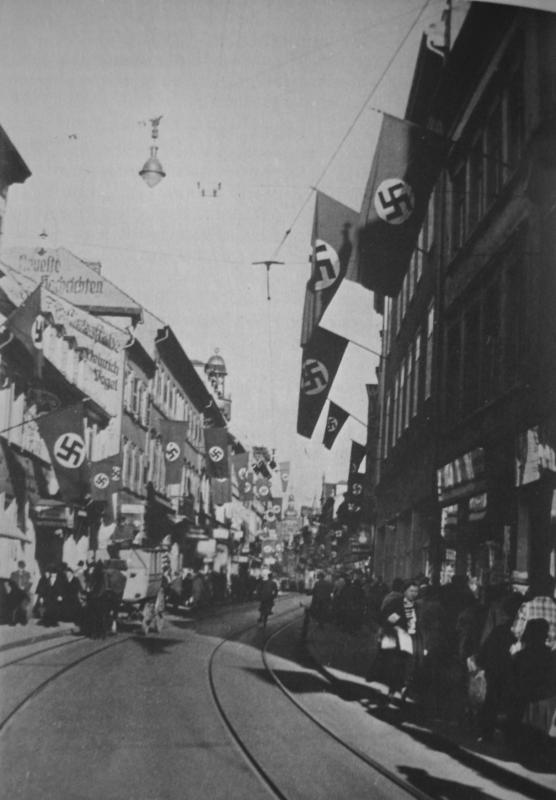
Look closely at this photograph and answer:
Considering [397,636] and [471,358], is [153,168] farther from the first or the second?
[471,358]

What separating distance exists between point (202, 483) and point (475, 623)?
148 feet

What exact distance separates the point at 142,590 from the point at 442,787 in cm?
1662

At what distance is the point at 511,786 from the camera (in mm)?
8367


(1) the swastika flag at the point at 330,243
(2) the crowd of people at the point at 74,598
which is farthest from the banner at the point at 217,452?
(1) the swastika flag at the point at 330,243

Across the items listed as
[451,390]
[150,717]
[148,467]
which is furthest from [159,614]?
[148,467]

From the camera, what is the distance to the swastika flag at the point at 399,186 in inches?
443

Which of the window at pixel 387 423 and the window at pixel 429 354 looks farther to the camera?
the window at pixel 387 423


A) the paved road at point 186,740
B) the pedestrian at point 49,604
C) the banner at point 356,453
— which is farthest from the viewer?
the banner at point 356,453

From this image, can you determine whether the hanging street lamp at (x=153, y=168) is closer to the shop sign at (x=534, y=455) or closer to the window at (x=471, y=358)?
the shop sign at (x=534, y=455)

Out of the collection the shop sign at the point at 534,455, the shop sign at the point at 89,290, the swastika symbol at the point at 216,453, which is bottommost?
the shop sign at the point at 534,455

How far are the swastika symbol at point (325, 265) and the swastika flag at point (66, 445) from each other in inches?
306

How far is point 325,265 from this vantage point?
41.4 ft

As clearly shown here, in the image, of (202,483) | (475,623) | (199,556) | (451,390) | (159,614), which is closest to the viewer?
(475,623)

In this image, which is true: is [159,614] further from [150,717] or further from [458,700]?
[150,717]
